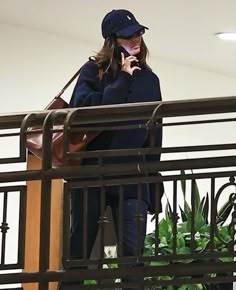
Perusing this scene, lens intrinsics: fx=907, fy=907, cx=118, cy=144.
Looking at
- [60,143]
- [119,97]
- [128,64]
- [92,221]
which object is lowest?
[92,221]

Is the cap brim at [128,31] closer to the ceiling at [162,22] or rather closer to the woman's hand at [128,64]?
the woman's hand at [128,64]

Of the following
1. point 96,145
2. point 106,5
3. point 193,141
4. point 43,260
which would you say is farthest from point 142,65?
point 193,141

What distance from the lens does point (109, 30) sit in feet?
10.1

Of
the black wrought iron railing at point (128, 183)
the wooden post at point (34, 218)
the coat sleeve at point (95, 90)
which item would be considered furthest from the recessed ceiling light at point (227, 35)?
the black wrought iron railing at point (128, 183)

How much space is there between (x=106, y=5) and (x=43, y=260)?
281cm

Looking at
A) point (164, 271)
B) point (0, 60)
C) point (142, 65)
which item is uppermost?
point (0, 60)

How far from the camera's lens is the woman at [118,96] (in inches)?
112

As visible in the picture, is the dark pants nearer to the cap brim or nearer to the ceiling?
the cap brim

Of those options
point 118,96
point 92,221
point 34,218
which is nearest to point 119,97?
point 118,96

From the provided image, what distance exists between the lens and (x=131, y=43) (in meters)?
3.04

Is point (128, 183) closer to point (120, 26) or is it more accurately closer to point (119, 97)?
point (119, 97)

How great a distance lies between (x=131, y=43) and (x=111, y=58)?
0.09 m

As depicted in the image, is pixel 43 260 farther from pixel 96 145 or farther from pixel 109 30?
pixel 109 30

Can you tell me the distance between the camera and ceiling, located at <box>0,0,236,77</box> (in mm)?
4941
